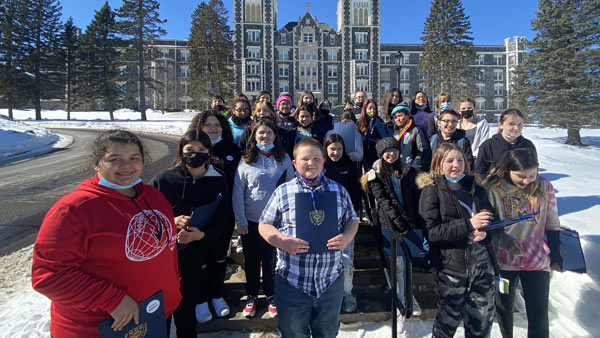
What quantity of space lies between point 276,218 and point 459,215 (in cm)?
156

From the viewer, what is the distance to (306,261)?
215 centimetres

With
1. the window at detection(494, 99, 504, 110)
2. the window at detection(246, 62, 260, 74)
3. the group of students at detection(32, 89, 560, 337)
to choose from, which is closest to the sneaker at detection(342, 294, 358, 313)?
the group of students at detection(32, 89, 560, 337)

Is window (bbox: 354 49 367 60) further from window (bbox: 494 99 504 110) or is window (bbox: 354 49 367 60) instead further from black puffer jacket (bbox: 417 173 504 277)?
black puffer jacket (bbox: 417 173 504 277)

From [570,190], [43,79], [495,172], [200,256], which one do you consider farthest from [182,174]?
[43,79]

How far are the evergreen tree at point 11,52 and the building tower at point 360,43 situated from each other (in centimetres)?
4512

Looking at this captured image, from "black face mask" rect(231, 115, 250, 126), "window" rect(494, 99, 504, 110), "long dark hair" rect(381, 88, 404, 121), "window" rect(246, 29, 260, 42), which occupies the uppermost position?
"window" rect(246, 29, 260, 42)

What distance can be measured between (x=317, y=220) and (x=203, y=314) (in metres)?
1.90

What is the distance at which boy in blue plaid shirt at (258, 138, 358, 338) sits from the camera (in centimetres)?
215

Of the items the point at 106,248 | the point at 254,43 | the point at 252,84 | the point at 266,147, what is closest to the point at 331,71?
the point at 254,43

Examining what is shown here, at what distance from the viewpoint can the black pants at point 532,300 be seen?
2514mm

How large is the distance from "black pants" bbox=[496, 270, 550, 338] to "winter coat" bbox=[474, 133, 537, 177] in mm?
1332

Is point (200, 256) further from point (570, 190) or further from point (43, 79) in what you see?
point (43, 79)

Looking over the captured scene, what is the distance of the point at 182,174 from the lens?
2.66 m

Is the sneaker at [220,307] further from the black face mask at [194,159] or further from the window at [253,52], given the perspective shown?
the window at [253,52]
